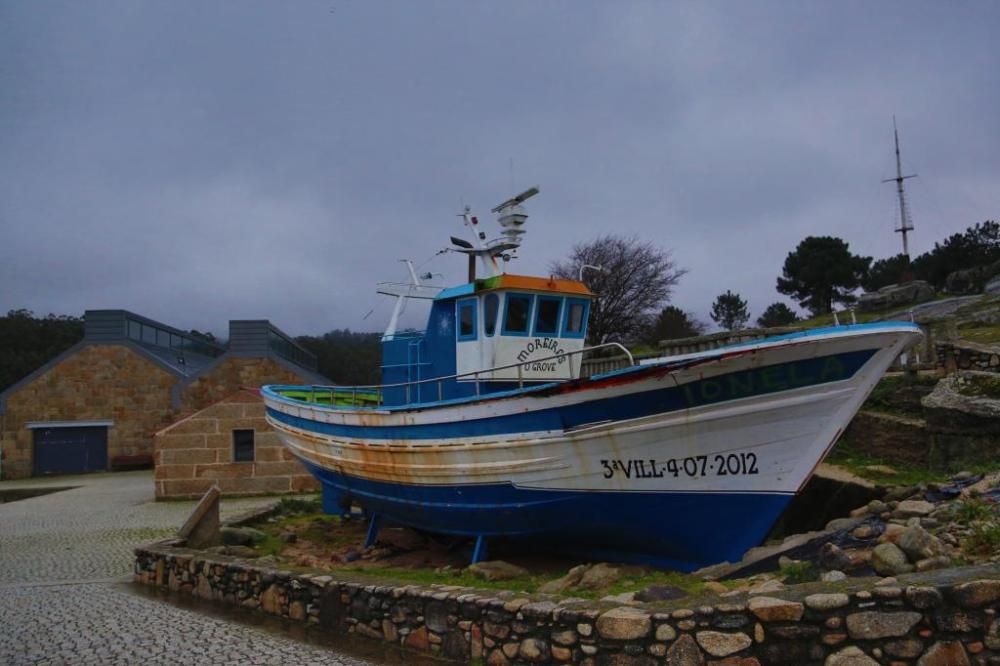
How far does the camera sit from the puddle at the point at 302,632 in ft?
21.5

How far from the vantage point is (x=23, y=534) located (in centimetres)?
1493

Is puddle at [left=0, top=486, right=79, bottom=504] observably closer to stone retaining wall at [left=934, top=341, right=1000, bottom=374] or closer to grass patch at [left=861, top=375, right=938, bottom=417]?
grass patch at [left=861, top=375, right=938, bottom=417]

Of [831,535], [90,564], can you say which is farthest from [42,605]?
[831,535]

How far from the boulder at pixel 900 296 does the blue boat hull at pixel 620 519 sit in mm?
26122

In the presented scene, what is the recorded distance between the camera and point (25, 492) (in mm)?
24594

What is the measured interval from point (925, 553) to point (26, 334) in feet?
199

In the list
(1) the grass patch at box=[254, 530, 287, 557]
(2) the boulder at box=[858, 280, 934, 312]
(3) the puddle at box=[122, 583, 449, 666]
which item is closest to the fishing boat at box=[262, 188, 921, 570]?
(1) the grass patch at box=[254, 530, 287, 557]

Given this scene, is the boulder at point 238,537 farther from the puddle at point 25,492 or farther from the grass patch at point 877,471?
the puddle at point 25,492

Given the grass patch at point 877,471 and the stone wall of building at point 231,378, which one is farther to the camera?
the stone wall of building at point 231,378

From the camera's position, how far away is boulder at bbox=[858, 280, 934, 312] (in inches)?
1190

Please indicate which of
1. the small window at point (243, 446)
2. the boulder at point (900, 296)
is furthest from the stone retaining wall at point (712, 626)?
the boulder at point (900, 296)

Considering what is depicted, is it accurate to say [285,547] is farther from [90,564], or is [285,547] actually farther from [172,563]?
[90,564]

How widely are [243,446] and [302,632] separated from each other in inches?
483

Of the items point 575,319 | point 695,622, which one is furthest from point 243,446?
point 695,622
